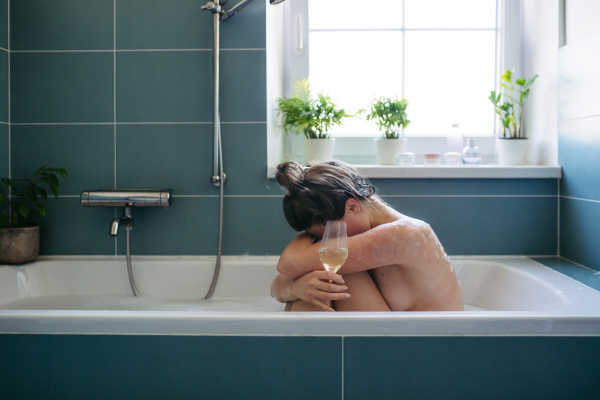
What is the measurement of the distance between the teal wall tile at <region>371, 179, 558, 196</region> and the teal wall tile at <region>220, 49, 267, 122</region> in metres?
0.54

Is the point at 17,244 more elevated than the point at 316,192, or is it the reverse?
the point at 316,192

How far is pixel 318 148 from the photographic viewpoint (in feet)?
5.81

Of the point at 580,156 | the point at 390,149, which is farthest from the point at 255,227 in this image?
the point at 580,156

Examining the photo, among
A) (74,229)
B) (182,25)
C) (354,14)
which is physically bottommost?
(74,229)

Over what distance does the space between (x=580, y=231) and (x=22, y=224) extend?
194cm

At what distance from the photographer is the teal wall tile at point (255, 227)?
1.68 meters

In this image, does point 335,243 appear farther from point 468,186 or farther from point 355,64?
point 355,64

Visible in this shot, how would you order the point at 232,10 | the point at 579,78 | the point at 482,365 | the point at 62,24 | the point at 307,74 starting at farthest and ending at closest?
the point at 307,74 → the point at 62,24 → the point at 232,10 → the point at 579,78 → the point at 482,365

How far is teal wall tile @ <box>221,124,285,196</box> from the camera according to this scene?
167 cm

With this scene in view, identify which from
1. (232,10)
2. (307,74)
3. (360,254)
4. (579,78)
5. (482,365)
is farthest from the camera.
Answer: (307,74)

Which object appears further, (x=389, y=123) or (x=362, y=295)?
(x=389, y=123)

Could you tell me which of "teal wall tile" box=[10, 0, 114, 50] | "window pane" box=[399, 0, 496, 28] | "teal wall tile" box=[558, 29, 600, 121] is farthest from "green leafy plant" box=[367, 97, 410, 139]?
"teal wall tile" box=[10, 0, 114, 50]

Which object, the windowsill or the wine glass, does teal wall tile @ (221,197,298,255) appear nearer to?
the windowsill

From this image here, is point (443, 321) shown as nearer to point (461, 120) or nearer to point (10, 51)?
point (461, 120)
